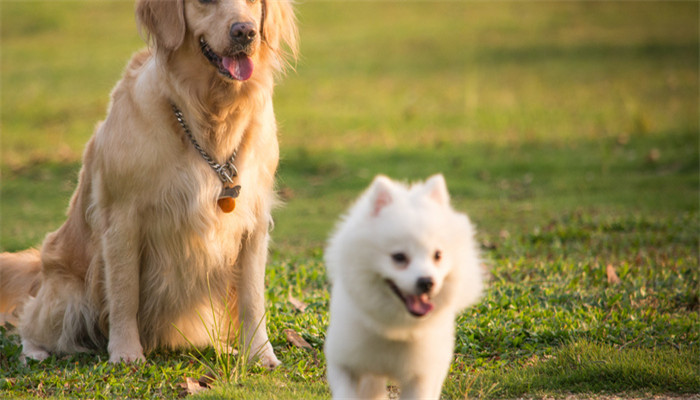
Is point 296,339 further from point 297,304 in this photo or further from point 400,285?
point 400,285

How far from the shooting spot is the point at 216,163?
16.7 ft

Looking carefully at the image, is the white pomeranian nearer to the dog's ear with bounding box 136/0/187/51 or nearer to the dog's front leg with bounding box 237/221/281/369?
the dog's front leg with bounding box 237/221/281/369

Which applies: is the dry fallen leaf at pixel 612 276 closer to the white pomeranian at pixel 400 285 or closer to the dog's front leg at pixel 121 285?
the white pomeranian at pixel 400 285

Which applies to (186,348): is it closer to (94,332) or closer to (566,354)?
(94,332)

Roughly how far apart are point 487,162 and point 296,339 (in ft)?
29.2

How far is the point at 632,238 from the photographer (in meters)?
8.77

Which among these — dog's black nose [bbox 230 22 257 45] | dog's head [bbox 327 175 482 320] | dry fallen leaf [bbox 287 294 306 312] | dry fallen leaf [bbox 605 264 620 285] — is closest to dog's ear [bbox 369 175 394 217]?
dog's head [bbox 327 175 482 320]

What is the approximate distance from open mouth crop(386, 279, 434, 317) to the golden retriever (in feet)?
5.31

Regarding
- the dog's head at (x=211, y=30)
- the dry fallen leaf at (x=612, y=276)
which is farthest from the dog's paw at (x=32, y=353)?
the dry fallen leaf at (x=612, y=276)

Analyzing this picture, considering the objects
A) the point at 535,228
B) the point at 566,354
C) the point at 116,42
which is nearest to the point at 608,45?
the point at 116,42

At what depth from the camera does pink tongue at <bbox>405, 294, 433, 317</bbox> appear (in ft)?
11.5

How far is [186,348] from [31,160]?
378 inches

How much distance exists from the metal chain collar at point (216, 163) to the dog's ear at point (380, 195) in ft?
5.55

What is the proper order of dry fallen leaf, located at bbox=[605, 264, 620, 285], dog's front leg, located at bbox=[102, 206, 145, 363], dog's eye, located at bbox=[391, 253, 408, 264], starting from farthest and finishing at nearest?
dry fallen leaf, located at bbox=[605, 264, 620, 285]
dog's front leg, located at bbox=[102, 206, 145, 363]
dog's eye, located at bbox=[391, 253, 408, 264]
